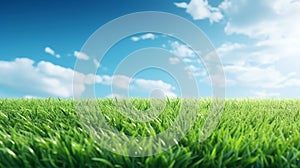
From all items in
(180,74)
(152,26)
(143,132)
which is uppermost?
(152,26)

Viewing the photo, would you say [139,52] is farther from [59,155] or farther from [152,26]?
[59,155]

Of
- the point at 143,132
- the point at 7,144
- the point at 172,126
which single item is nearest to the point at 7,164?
the point at 7,144

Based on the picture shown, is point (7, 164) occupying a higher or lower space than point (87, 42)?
lower

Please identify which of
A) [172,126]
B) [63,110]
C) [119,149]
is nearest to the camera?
[119,149]

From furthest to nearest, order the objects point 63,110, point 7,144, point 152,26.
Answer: point 63,110 → point 152,26 → point 7,144

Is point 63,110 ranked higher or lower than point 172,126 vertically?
higher

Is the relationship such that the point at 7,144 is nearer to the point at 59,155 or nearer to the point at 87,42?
the point at 59,155

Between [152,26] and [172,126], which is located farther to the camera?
[152,26]

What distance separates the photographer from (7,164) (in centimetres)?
219

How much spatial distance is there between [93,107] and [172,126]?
1308mm

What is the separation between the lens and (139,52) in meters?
3.42

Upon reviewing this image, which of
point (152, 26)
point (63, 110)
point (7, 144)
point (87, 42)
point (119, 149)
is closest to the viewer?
point (119, 149)

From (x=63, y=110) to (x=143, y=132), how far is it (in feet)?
4.76

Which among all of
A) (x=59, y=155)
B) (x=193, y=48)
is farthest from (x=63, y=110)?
(x=59, y=155)
